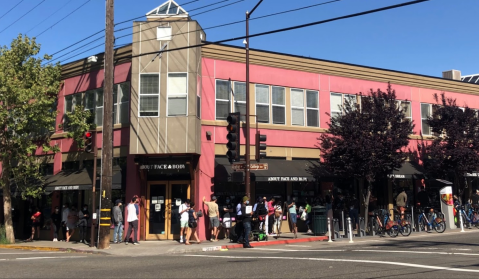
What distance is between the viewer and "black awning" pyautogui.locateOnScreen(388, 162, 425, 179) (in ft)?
72.7

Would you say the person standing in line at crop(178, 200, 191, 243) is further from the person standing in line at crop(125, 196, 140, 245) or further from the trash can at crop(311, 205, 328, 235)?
the trash can at crop(311, 205, 328, 235)

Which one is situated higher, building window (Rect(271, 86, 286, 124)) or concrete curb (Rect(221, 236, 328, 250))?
building window (Rect(271, 86, 286, 124))

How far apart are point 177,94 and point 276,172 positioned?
5335mm

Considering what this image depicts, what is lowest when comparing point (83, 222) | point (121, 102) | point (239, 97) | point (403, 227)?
point (403, 227)

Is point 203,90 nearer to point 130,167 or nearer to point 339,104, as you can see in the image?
point 130,167

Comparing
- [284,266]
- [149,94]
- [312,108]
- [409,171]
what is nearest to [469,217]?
[409,171]

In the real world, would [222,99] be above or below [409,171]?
above

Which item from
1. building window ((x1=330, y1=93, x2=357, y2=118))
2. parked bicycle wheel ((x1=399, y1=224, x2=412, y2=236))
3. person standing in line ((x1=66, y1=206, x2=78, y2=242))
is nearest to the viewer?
parked bicycle wheel ((x1=399, y1=224, x2=412, y2=236))

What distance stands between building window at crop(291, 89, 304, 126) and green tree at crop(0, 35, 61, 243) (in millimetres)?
10874

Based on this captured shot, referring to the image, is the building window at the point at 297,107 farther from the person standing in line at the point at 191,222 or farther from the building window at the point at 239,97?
the person standing in line at the point at 191,222

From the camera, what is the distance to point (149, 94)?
19500mm

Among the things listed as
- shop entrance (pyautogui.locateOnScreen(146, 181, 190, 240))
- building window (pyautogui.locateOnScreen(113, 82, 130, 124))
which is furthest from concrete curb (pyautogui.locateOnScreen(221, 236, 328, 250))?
building window (pyautogui.locateOnScreen(113, 82, 130, 124))

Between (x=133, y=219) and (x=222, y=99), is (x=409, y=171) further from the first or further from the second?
(x=133, y=219)

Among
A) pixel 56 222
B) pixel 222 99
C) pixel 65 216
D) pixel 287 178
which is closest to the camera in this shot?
pixel 287 178
